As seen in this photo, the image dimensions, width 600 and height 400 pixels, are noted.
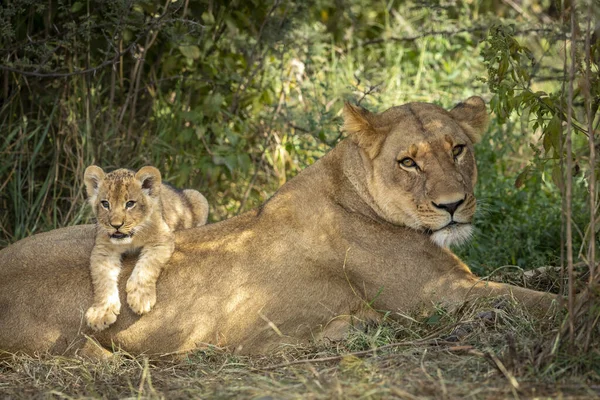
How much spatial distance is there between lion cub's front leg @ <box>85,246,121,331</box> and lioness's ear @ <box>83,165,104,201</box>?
39cm

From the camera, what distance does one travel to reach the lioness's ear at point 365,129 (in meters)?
5.25

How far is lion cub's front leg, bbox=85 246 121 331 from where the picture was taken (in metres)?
4.80

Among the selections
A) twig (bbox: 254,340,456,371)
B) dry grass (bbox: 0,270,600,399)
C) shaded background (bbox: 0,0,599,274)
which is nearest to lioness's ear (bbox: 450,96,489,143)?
dry grass (bbox: 0,270,600,399)

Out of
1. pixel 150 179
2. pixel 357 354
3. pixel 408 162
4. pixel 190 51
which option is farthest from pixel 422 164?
pixel 190 51

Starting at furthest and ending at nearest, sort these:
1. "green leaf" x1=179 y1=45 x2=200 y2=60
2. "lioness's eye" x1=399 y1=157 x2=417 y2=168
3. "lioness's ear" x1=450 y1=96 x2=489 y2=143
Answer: "green leaf" x1=179 y1=45 x2=200 y2=60, "lioness's ear" x1=450 y1=96 x2=489 y2=143, "lioness's eye" x1=399 y1=157 x2=417 y2=168

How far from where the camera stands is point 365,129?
5277 millimetres

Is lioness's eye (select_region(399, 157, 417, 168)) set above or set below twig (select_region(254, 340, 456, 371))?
above

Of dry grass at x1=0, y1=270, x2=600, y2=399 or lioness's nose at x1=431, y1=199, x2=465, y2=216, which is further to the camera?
lioness's nose at x1=431, y1=199, x2=465, y2=216

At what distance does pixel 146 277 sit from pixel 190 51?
3.36 metres

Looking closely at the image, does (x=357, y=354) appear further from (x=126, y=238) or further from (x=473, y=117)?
(x=473, y=117)

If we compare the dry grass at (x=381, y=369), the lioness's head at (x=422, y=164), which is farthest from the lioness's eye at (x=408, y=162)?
the dry grass at (x=381, y=369)

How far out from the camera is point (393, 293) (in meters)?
5.01

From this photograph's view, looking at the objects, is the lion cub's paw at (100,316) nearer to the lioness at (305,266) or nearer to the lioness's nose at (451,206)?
the lioness at (305,266)

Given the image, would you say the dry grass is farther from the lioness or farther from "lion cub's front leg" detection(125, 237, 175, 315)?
"lion cub's front leg" detection(125, 237, 175, 315)
